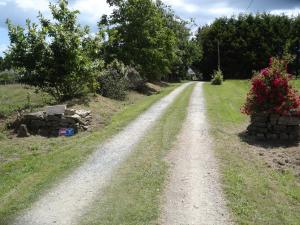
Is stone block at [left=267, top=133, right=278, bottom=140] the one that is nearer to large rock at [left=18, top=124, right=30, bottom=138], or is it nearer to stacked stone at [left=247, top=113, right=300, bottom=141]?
stacked stone at [left=247, top=113, right=300, bottom=141]

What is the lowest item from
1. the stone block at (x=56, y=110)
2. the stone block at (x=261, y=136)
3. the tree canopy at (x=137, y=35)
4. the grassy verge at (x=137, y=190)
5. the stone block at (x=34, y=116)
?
the stone block at (x=261, y=136)

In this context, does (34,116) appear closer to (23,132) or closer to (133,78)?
(23,132)

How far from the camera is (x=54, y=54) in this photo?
58.4ft

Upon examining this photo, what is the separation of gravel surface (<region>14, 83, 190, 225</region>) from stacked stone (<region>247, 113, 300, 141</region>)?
371 centimetres

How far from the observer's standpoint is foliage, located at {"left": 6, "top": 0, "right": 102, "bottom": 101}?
691 inches

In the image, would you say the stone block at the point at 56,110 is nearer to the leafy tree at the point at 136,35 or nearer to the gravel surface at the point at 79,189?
the gravel surface at the point at 79,189

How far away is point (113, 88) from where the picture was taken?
2442 cm

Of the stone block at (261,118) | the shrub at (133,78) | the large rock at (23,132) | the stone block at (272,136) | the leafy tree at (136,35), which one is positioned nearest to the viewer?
the stone block at (272,136)

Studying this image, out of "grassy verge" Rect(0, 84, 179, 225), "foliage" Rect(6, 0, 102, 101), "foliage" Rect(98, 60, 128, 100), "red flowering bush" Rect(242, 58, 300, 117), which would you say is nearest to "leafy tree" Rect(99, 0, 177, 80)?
"foliage" Rect(98, 60, 128, 100)

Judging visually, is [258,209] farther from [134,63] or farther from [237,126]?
[134,63]

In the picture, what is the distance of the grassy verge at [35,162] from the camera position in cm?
802

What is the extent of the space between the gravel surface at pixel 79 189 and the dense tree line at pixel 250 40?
51580 mm

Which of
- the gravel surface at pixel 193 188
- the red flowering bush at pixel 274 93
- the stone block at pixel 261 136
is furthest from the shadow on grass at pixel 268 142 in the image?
the gravel surface at pixel 193 188

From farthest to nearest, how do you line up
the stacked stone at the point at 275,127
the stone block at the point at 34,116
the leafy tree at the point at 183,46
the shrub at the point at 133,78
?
the leafy tree at the point at 183,46, the shrub at the point at 133,78, the stone block at the point at 34,116, the stacked stone at the point at 275,127
